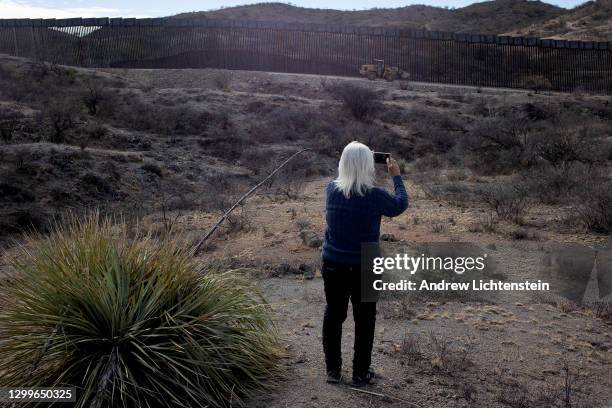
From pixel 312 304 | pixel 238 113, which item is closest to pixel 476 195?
pixel 312 304

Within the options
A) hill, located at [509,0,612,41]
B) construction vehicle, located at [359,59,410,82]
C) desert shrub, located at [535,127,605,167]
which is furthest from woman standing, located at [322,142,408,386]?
hill, located at [509,0,612,41]

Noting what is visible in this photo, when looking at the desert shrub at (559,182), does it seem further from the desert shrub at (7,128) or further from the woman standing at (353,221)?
the desert shrub at (7,128)

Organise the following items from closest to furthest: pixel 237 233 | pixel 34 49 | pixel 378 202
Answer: pixel 378 202
pixel 237 233
pixel 34 49

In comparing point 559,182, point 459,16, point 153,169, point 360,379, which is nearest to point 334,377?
point 360,379

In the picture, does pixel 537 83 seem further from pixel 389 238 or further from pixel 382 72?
pixel 389 238

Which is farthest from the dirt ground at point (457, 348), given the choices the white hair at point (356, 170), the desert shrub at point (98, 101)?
the desert shrub at point (98, 101)

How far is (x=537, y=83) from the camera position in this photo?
1339 inches

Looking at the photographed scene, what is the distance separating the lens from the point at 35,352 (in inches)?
157

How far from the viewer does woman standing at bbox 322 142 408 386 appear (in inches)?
164

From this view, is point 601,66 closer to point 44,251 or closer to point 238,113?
point 238,113

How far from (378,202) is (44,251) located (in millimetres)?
2477

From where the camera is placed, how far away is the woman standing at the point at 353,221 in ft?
13.7

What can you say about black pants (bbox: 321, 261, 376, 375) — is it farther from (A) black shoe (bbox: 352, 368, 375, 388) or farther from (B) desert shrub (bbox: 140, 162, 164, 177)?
(B) desert shrub (bbox: 140, 162, 164, 177)

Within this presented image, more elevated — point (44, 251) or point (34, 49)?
point (34, 49)
